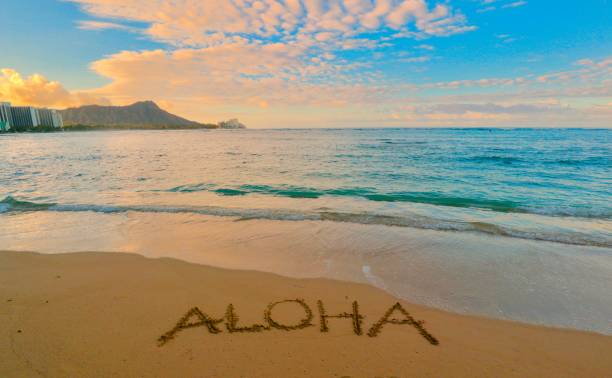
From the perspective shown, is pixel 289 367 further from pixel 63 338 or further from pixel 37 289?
pixel 37 289

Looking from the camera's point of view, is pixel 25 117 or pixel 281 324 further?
pixel 25 117

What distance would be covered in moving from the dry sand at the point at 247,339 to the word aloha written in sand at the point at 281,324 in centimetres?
6

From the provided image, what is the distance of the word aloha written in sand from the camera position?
374cm

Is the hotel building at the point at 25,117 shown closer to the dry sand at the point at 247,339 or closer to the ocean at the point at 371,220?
the ocean at the point at 371,220

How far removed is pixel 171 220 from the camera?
9070 mm

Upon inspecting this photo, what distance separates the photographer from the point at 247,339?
3.57 metres

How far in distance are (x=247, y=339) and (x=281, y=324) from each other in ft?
1.69

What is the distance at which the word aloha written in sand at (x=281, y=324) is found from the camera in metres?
3.74

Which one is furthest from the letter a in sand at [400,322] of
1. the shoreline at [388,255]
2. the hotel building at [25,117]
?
the hotel building at [25,117]

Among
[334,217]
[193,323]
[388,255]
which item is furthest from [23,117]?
[388,255]

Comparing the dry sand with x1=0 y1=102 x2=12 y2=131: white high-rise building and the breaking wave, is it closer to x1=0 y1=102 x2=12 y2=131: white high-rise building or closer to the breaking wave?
the breaking wave

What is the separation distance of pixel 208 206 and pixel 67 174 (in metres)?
13.1

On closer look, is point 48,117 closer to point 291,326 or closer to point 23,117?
point 23,117

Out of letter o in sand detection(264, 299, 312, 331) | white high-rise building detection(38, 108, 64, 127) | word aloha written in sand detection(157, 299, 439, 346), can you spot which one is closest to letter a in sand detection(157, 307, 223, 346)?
word aloha written in sand detection(157, 299, 439, 346)
